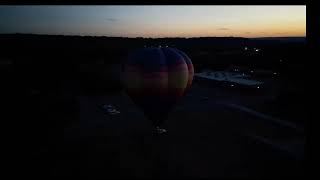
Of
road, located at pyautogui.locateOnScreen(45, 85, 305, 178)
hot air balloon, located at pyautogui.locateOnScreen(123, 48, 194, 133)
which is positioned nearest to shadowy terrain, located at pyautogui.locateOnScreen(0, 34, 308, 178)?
road, located at pyautogui.locateOnScreen(45, 85, 305, 178)

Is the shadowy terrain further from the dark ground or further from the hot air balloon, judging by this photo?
the hot air balloon

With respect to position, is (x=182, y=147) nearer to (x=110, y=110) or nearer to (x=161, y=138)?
(x=161, y=138)
